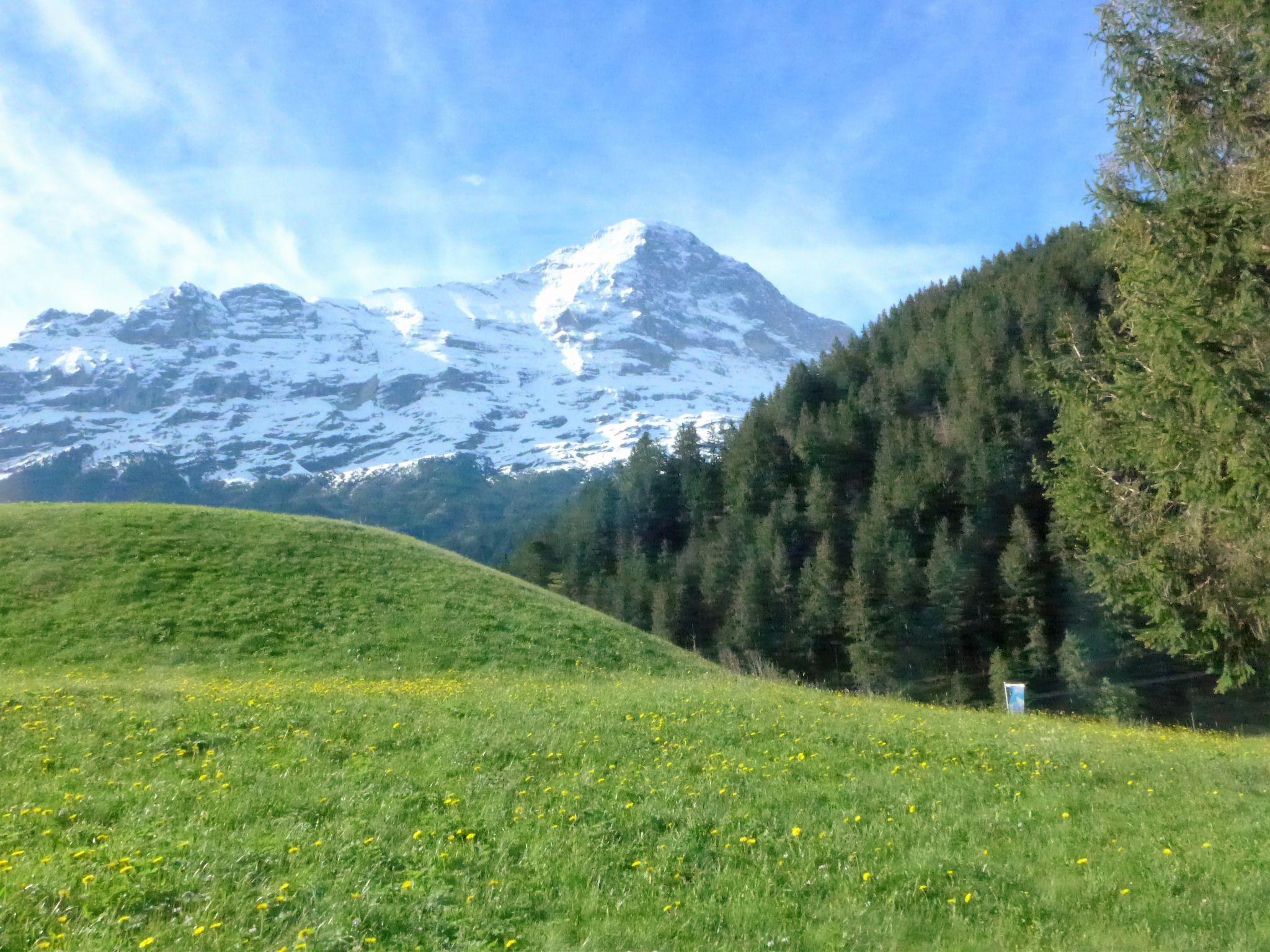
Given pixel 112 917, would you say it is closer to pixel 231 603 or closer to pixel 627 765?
pixel 627 765

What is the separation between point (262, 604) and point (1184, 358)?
A: 2614 cm

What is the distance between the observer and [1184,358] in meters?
10.1

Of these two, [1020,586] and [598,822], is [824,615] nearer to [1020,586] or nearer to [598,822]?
[1020,586]

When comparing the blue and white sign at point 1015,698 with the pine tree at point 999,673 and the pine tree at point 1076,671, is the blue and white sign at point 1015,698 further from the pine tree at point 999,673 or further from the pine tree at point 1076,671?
the pine tree at point 1076,671

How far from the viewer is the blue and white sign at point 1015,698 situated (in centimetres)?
2358

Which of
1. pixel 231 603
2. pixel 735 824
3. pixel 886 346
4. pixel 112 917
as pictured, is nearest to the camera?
pixel 112 917

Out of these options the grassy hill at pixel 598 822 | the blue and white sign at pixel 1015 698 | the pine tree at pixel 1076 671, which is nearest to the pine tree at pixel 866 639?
the pine tree at pixel 1076 671

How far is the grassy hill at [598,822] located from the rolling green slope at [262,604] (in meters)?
5.30

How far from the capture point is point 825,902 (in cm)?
652

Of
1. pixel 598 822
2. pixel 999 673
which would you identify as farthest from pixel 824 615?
pixel 598 822

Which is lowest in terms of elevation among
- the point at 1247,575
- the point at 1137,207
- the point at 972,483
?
the point at 1247,575

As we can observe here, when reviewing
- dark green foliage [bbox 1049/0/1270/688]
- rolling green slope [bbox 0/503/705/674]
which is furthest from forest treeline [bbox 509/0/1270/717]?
rolling green slope [bbox 0/503/705/674]

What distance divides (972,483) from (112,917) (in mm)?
71089

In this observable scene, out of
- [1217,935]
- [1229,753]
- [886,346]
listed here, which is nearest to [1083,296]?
[886,346]
